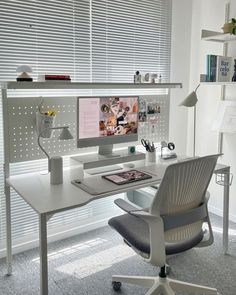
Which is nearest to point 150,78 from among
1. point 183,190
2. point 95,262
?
point 183,190

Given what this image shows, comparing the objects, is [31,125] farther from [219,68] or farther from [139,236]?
[219,68]

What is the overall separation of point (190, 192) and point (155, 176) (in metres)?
0.47

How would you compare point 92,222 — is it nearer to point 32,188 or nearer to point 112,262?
point 112,262

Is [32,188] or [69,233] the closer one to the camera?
[32,188]

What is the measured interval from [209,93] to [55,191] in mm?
1968

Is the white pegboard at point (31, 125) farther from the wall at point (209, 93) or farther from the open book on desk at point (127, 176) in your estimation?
the wall at point (209, 93)

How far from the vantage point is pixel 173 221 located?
1660 millimetres

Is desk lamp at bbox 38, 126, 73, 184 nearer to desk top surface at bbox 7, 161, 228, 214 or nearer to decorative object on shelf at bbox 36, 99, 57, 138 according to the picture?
desk top surface at bbox 7, 161, 228, 214

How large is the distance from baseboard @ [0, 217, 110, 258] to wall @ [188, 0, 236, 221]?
1.22 metres

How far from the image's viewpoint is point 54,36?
2451 mm

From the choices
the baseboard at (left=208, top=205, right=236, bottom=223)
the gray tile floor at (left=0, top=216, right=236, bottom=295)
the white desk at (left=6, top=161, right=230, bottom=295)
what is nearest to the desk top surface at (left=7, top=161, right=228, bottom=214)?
the white desk at (left=6, top=161, right=230, bottom=295)

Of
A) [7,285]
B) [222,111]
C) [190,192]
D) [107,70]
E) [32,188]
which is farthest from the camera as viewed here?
[222,111]

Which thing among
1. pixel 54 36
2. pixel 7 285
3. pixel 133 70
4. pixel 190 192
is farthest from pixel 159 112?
pixel 7 285

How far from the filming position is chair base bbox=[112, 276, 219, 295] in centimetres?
185
